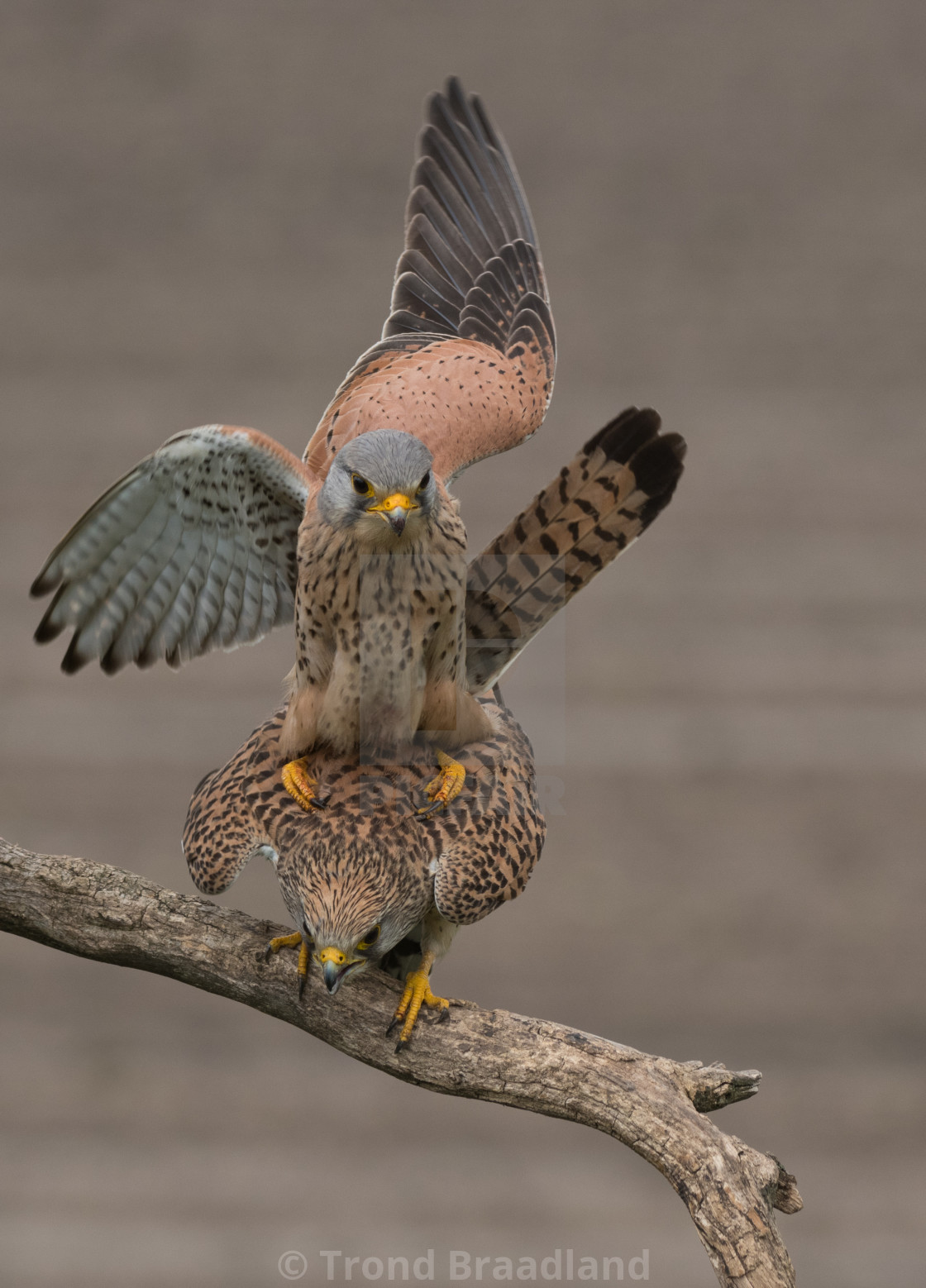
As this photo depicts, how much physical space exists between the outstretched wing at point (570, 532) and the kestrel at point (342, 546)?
0.20 metres

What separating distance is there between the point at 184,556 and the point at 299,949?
0.92 metres

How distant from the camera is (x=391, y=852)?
2758 millimetres

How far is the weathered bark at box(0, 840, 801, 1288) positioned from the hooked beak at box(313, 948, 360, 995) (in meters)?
0.27

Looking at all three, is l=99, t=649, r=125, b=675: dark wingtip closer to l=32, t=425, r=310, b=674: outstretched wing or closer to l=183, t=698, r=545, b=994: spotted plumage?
l=32, t=425, r=310, b=674: outstretched wing

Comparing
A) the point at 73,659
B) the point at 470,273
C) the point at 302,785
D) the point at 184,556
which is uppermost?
the point at 470,273

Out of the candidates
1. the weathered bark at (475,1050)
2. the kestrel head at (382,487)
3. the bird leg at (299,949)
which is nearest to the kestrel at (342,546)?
the kestrel head at (382,487)

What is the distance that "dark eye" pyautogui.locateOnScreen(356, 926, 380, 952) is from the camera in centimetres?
267

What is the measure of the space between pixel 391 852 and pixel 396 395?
3.31 feet

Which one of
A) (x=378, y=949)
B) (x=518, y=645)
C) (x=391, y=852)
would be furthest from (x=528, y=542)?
(x=378, y=949)

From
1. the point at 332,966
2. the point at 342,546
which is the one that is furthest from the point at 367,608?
the point at 332,966

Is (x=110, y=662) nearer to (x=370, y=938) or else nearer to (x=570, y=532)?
(x=370, y=938)

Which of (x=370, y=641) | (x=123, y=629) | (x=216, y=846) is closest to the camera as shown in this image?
(x=370, y=641)

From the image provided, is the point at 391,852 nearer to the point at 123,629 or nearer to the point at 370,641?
the point at 370,641

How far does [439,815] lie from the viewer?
9.49 feet
